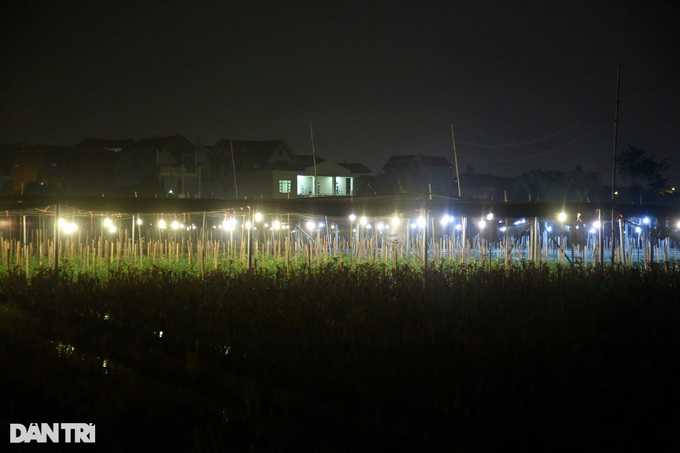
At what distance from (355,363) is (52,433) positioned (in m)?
3.36

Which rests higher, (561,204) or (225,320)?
(561,204)

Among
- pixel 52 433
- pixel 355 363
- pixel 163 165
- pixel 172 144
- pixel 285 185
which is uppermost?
pixel 172 144

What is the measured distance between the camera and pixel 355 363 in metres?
7.70

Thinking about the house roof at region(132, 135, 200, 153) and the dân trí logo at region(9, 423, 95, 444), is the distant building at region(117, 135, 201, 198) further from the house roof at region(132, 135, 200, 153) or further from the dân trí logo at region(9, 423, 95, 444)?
the dân trí logo at region(9, 423, 95, 444)

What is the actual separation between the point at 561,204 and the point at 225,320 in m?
12.2

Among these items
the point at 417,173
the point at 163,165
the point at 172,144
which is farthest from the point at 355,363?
the point at 417,173

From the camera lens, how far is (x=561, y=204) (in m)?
19.0

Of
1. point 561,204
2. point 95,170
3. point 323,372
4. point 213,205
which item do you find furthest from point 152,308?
point 95,170

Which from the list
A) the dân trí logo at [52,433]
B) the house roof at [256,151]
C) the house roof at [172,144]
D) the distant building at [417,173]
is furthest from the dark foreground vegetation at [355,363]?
the distant building at [417,173]

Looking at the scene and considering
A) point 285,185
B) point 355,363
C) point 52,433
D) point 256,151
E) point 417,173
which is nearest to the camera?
point 52,433

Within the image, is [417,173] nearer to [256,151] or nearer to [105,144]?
[256,151]

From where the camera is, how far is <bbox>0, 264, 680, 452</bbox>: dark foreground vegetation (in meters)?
5.74

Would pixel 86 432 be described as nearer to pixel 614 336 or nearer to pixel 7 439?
pixel 7 439

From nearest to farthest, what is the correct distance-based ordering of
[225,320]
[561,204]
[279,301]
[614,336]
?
1. [614,336]
2. [225,320]
3. [279,301]
4. [561,204]
